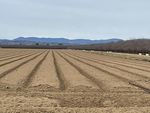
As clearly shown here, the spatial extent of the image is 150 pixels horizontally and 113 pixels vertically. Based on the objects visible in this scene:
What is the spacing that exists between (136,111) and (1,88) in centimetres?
599

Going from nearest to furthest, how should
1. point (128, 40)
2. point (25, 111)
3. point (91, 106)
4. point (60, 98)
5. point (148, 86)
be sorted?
point (25, 111), point (91, 106), point (60, 98), point (148, 86), point (128, 40)

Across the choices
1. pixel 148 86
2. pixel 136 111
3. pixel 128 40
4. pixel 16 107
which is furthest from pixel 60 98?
pixel 128 40

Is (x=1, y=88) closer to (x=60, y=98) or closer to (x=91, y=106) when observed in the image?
(x=60, y=98)

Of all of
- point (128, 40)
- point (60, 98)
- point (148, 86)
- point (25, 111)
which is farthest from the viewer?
point (128, 40)

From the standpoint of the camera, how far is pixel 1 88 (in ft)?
46.3

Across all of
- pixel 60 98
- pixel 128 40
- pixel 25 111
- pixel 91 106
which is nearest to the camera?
pixel 25 111

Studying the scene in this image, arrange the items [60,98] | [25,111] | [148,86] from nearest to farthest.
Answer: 1. [25,111]
2. [60,98]
3. [148,86]

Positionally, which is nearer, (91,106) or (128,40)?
(91,106)

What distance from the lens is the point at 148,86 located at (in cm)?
1550

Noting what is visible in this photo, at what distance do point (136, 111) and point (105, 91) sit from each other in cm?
389

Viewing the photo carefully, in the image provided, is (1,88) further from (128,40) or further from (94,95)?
(128,40)

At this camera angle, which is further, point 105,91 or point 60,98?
point 105,91

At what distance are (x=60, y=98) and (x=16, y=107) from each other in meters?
2.09

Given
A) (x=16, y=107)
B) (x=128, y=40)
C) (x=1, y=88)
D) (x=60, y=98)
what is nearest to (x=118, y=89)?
(x=60, y=98)
